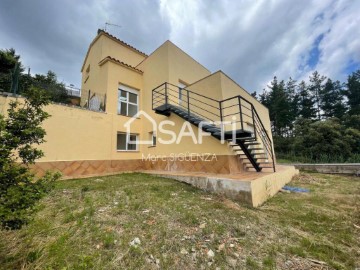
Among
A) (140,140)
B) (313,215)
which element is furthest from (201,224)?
(140,140)

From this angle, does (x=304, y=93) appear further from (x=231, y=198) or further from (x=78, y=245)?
(x=78, y=245)

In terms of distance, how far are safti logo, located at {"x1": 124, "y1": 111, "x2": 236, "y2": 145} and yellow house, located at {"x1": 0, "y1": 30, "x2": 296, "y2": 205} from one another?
0.15 ft

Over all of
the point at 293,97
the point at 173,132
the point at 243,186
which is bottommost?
the point at 243,186

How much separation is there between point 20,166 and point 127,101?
8.41 meters

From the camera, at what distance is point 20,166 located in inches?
75.5

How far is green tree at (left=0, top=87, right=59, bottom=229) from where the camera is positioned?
5.48 ft

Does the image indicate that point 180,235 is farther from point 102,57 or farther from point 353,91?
point 353,91

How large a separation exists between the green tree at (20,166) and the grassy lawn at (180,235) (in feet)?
0.91

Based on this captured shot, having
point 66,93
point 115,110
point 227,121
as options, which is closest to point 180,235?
point 227,121

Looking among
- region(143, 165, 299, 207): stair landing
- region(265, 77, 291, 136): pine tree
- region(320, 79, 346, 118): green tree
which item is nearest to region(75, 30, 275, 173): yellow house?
region(143, 165, 299, 207): stair landing

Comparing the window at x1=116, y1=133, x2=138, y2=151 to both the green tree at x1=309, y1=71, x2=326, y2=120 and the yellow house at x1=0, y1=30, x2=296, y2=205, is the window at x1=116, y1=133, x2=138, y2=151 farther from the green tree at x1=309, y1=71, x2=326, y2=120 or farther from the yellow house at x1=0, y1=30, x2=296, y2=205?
the green tree at x1=309, y1=71, x2=326, y2=120

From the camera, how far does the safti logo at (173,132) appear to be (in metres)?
6.74

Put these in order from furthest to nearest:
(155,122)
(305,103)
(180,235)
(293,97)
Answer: (293,97)
(305,103)
(155,122)
(180,235)

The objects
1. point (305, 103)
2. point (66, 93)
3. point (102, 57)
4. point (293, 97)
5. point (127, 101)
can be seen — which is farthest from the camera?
point (293, 97)
